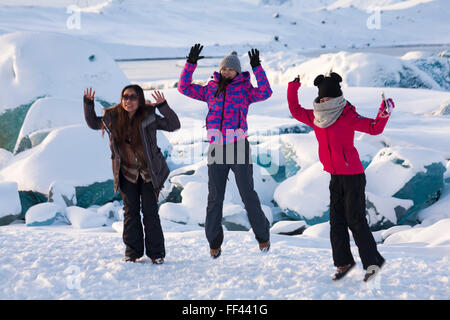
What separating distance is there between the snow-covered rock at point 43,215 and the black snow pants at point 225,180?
257 centimetres

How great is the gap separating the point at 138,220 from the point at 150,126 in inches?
23.6

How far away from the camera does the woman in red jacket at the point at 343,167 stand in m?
3.13

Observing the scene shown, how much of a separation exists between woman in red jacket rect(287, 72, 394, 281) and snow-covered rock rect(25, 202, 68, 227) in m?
3.43

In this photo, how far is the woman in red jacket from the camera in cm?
313

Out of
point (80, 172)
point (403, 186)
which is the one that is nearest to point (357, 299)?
point (403, 186)

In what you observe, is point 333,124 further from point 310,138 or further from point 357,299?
point 310,138

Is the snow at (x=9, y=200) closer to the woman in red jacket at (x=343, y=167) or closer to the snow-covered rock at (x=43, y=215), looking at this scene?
the snow-covered rock at (x=43, y=215)

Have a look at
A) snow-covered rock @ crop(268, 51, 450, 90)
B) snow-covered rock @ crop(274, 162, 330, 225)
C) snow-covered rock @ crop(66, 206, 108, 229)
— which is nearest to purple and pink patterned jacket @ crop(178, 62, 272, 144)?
snow-covered rock @ crop(66, 206, 108, 229)

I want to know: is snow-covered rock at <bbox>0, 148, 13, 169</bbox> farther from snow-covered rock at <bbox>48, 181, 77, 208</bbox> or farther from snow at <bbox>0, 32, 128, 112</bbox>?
snow-covered rock at <bbox>48, 181, 77, 208</bbox>

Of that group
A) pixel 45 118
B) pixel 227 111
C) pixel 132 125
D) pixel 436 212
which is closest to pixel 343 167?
pixel 227 111

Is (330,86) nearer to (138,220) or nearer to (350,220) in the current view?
(350,220)

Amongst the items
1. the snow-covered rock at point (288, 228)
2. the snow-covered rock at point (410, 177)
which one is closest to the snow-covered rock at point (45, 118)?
the snow-covered rock at point (288, 228)

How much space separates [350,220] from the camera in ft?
10.6

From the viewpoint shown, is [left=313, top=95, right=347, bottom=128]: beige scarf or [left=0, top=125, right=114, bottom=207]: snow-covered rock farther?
[left=0, top=125, right=114, bottom=207]: snow-covered rock
